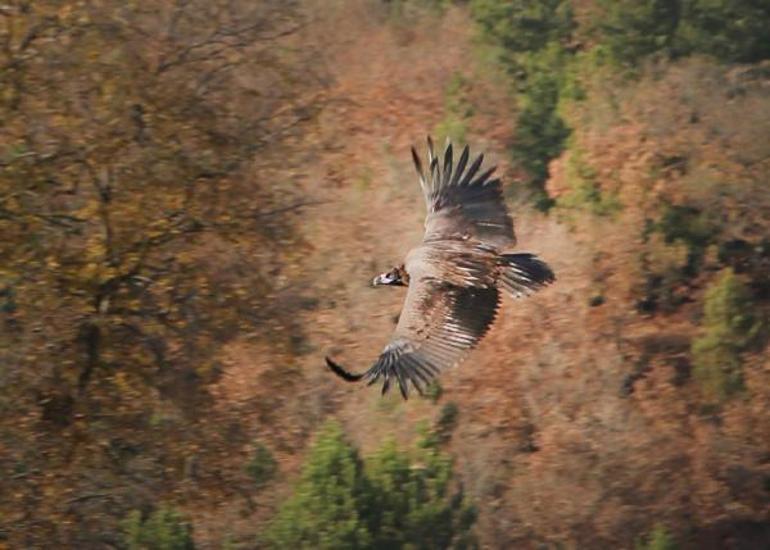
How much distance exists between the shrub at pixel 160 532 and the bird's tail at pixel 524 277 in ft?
15.9

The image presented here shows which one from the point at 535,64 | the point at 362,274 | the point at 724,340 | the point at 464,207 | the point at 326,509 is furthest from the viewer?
the point at 535,64

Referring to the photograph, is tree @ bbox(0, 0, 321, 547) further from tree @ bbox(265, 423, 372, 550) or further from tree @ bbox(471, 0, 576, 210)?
tree @ bbox(471, 0, 576, 210)

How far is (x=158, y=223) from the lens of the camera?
45.3ft

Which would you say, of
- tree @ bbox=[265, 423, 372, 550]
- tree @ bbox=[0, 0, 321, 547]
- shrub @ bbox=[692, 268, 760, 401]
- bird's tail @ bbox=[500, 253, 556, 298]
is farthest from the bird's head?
shrub @ bbox=[692, 268, 760, 401]

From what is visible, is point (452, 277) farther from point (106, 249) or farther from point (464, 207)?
point (106, 249)

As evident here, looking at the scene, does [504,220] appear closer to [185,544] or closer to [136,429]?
[136,429]

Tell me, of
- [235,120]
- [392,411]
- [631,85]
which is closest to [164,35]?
[235,120]

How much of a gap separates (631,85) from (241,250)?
375 inches

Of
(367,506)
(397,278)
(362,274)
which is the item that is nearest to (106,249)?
(367,506)

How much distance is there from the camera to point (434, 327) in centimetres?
1009

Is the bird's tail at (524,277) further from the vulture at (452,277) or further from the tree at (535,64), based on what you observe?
the tree at (535,64)

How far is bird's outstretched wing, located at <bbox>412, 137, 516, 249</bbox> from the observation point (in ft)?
35.5

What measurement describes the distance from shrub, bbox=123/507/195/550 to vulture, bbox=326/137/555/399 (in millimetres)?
4195

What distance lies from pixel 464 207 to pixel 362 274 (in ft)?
29.1
